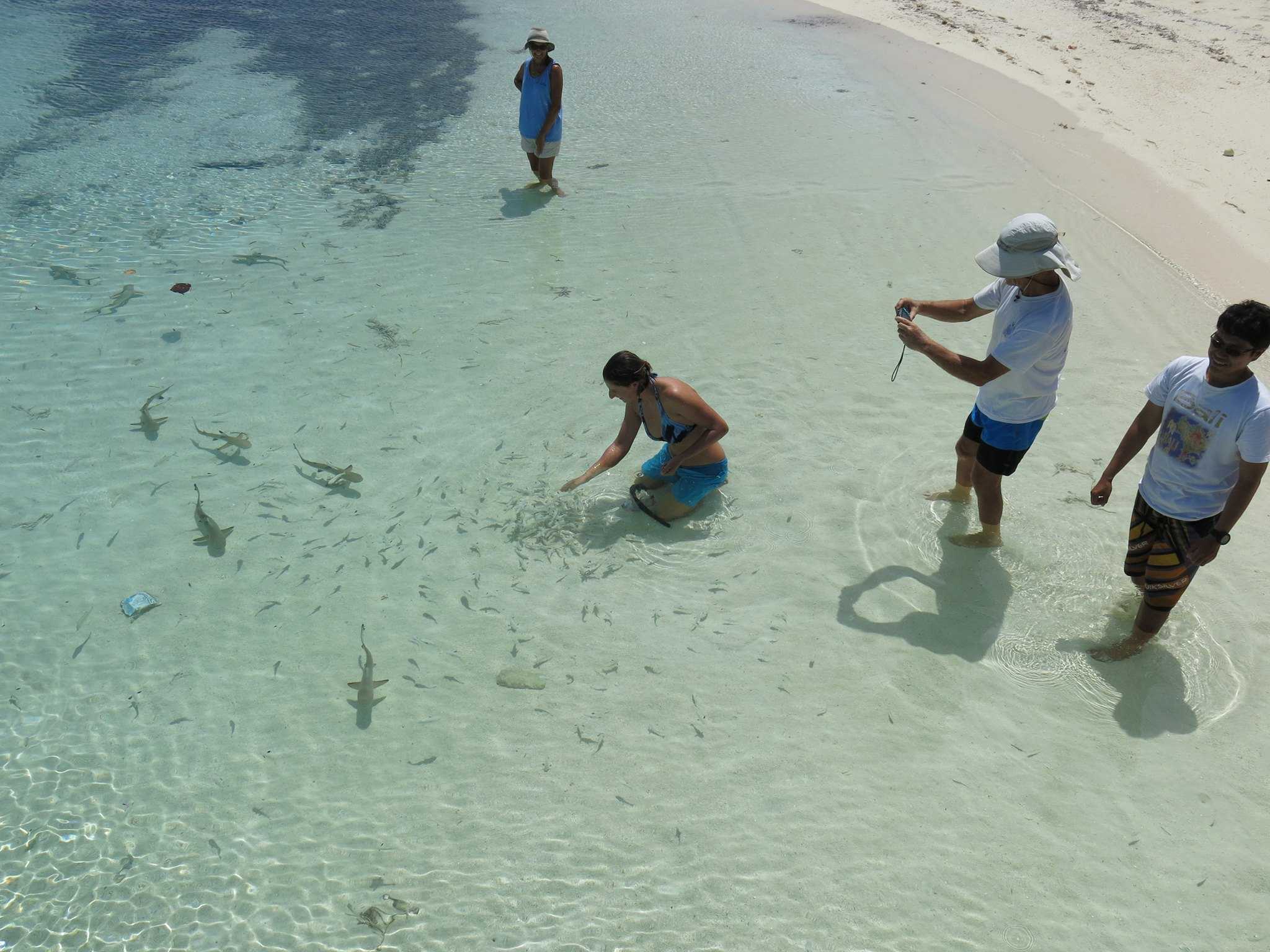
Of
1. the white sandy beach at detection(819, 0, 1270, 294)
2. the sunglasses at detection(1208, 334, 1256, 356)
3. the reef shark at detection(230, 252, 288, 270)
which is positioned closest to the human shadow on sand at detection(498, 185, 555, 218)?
the reef shark at detection(230, 252, 288, 270)

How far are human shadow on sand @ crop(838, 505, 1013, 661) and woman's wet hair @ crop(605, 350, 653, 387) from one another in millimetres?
1762

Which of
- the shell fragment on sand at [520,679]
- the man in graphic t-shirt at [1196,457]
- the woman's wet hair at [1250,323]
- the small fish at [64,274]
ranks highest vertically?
the woman's wet hair at [1250,323]

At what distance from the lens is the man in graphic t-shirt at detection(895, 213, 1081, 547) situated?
4.11 meters

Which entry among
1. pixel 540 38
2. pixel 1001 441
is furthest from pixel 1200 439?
pixel 540 38

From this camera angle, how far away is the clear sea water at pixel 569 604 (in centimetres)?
390

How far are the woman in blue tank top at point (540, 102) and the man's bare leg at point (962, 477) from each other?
573cm

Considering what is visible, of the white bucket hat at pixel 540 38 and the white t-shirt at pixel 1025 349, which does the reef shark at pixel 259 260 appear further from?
the white t-shirt at pixel 1025 349

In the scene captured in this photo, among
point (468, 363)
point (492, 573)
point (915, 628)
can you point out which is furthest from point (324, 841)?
point (468, 363)

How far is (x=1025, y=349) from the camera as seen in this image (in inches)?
169

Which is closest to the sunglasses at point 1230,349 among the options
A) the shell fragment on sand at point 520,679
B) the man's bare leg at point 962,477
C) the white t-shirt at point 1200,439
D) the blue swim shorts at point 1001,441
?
the white t-shirt at point 1200,439

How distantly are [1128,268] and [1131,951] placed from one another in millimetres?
6851

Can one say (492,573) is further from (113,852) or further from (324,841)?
(113,852)

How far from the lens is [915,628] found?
5.02 metres

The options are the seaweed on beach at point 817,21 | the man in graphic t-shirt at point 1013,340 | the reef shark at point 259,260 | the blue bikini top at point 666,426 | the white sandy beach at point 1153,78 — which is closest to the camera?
the man in graphic t-shirt at point 1013,340
